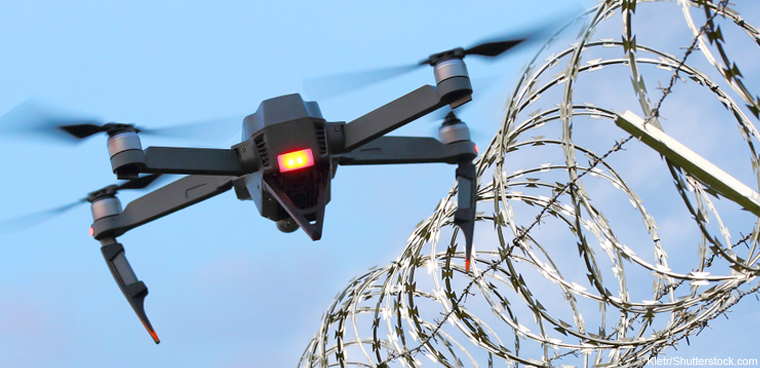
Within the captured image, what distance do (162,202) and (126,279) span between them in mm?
1314

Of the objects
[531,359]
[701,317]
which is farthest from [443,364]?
[701,317]

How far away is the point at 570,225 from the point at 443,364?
8.07ft

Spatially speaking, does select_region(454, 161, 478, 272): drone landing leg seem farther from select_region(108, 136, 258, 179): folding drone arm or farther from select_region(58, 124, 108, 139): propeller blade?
select_region(58, 124, 108, 139): propeller blade

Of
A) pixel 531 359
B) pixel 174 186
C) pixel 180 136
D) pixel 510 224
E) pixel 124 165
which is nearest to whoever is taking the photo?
pixel 510 224

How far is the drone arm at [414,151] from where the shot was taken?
36.6 feet

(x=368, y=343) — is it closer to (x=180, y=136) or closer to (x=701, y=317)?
(x=180, y=136)

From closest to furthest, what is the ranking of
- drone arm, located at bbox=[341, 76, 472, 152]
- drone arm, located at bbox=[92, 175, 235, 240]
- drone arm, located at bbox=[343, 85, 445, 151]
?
drone arm, located at bbox=[341, 76, 472, 152] < drone arm, located at bbox=[343, 85, 445, 151] < drone arm, located at bbox=[92, 175, 235, 240]

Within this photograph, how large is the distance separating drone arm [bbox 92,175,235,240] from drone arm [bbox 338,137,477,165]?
193 cm

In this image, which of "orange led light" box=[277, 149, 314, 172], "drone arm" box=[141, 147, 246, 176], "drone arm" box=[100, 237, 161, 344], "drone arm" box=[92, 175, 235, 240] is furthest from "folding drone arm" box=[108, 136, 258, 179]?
"drone arm" box=[100, 237, 161, 344]

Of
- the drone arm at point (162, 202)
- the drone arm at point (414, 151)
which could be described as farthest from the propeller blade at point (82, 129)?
the drone arm at point (414, 151)

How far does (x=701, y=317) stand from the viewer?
8.36m

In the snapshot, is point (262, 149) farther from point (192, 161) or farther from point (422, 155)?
point (422, 155)

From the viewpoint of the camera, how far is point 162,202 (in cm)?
1148

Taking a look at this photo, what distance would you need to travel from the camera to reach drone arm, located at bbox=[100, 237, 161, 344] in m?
11.7
